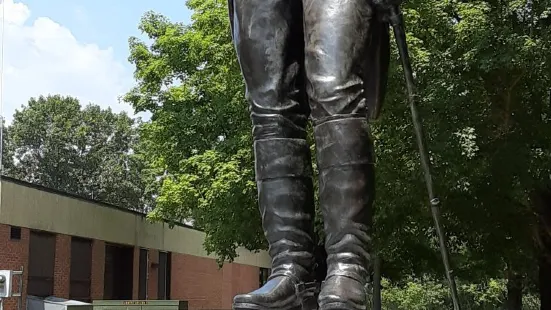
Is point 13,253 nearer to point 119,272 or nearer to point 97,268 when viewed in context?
point 97,268

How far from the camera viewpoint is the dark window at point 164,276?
127 feet

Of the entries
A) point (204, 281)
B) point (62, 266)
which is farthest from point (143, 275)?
point (204, 281)

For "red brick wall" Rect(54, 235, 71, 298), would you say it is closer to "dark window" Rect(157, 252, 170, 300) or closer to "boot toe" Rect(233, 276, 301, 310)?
"dark window" Rect(157, 252, 170, 300)

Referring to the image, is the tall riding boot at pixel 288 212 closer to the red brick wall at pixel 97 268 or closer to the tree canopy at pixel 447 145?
the tree canopy at pixel 447 145

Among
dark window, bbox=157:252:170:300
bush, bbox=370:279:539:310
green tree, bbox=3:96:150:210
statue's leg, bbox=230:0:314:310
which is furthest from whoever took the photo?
green tree, bbox=3:96:150:210

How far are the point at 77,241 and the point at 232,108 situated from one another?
10.1m

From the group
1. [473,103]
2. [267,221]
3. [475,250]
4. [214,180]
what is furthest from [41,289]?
[267,221]

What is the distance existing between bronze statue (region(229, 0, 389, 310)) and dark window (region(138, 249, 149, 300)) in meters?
33.8

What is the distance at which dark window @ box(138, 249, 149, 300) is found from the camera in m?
36.2

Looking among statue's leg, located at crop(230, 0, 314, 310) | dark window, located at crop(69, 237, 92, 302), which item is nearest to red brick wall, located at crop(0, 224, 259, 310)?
dark window, located at crop(69, 237, 92, 302)

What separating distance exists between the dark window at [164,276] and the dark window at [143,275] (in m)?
1.64

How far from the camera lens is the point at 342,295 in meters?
2.65

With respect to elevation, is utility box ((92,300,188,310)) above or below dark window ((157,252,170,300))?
below

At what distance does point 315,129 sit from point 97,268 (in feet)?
101
